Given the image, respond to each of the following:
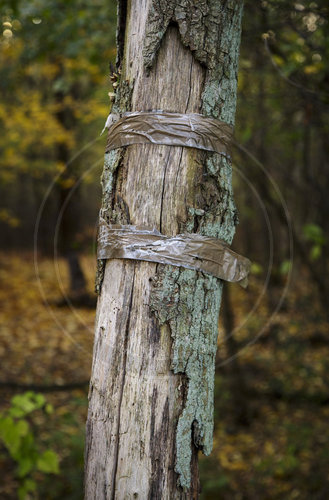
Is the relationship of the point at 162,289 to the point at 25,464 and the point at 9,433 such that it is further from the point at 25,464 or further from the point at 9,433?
the point at 25,464

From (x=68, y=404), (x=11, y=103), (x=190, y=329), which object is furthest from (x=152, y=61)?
(x=11, y=103)

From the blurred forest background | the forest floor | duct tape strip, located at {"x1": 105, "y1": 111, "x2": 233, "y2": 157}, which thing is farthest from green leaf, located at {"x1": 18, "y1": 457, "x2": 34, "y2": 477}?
Answer: duct tape strip, located at {"x1": 105, "y1": 111, "x2": 233, "y2": 157}

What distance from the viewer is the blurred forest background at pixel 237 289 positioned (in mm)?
3230

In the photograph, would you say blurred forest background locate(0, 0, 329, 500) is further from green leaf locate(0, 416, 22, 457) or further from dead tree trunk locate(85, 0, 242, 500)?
dead tree trunk locate(85, 0, 242, 500)

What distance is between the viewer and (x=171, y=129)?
1.39m

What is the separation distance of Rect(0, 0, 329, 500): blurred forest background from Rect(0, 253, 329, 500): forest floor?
2 cm

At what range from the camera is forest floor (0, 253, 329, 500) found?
4195mm

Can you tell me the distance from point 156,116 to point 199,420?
102cm

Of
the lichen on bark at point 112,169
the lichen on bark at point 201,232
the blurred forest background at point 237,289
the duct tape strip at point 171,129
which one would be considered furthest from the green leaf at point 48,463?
the duct tape strip at point 171,129

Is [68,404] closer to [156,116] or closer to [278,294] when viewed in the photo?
[278,294]

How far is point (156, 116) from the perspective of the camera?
1.39 metres

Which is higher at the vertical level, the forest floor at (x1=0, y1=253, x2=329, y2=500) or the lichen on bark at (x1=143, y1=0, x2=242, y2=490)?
the lichen on bark at (x1=143, y1=0, x2=242, y2=490)

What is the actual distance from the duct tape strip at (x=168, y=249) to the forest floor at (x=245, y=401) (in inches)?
48.6

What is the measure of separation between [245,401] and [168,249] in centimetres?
467
